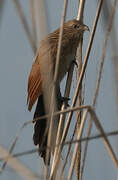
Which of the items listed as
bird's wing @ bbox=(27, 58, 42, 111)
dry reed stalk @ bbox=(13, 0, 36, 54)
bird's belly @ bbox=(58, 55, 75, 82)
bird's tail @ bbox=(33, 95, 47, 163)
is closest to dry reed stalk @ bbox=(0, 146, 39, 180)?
dry reed stalk @ bbox=(13, 0, 36, 54)

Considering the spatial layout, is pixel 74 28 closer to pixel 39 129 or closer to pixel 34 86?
pixel 34 86

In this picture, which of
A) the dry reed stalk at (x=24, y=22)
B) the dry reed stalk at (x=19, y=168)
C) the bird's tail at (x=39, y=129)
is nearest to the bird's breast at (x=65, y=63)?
the bird's tail at (x=39, y=129)

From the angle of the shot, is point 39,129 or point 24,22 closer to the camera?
point 24,22

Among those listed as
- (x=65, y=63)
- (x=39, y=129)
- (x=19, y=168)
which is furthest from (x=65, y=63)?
(x=19, y=168)

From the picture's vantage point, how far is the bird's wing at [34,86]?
7.17 ft

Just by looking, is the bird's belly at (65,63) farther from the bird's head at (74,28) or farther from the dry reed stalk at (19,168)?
the dry reed stalk at (19,168)

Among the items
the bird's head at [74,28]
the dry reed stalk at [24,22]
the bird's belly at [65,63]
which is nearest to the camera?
the dry reed stalk at [24,22]

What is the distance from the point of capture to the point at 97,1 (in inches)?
61.0

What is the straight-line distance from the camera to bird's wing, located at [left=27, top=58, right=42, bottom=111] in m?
2.19

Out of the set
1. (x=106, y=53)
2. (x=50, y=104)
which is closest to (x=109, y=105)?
(x=106, y=53)

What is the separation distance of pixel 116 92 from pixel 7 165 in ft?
1.80

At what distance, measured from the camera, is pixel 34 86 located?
2246 mm

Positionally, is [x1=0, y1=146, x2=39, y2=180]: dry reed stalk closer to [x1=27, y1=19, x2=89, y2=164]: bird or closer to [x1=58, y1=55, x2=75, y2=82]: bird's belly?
[x1=27, y1=19, x2=89, y2=164]: bird

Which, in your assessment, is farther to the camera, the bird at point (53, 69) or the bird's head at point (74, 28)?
the bird's head at point (74, 28)
